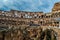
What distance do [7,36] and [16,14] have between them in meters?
52.6

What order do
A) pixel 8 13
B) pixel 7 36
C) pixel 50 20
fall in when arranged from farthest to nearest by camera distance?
pixel 8 13
pixel 50 20
pixel 7 36

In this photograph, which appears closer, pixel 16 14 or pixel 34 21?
pixel 34 21

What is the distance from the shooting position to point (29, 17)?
226ft

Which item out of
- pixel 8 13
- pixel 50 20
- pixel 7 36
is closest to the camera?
pixel 7 36

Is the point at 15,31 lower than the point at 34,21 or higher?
higher

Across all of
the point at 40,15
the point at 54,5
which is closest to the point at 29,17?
the point at 40,15

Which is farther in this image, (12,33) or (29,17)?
(29,17)

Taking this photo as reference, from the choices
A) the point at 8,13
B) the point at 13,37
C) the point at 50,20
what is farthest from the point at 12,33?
the point at 8,13

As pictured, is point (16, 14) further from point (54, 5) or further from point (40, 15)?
point (54, 5)

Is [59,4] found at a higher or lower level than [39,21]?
higher

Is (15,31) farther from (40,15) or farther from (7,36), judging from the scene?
(40,15)

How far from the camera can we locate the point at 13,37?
17156 millimetres

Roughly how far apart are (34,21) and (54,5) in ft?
36.1

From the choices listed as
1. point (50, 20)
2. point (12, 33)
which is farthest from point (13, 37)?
point (50, 20)
